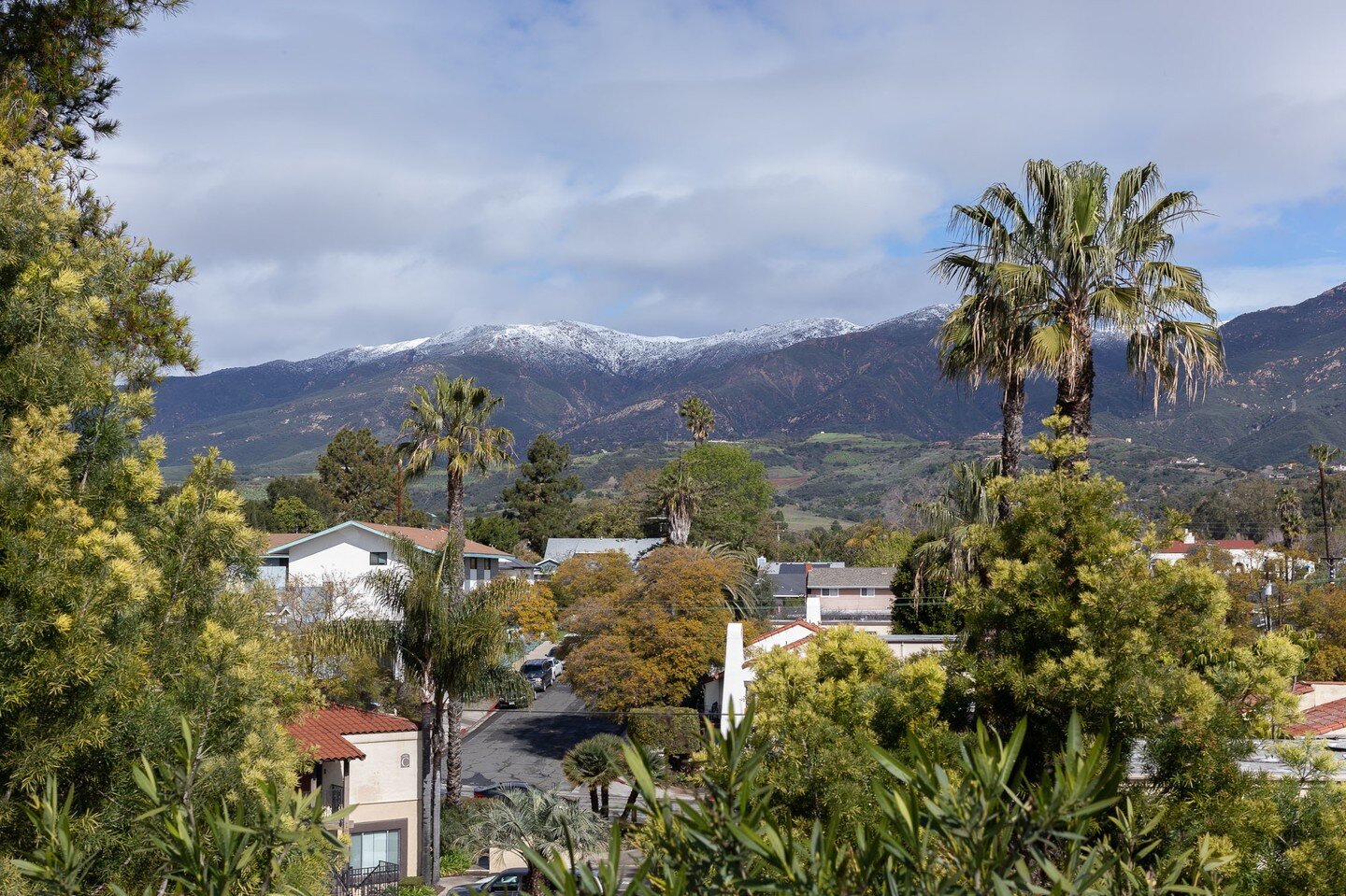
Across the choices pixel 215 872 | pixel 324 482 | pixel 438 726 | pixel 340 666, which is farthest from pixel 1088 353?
pixel 324 482

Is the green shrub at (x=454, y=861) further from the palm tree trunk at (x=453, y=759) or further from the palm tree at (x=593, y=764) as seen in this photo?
the palm tree at (x=593, y=764)

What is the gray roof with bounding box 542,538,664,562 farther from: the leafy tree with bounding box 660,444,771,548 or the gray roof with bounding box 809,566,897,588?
the gray roof with bounding box 809,566,897,588

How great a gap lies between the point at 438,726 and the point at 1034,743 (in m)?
17.2

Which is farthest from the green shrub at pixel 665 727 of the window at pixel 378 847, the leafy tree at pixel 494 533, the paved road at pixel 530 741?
the leafy tree at pixel 494 533

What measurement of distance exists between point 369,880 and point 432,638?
5422mm

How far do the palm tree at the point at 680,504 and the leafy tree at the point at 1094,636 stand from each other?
45.4 meters

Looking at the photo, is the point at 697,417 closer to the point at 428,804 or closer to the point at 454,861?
the point at 454,861

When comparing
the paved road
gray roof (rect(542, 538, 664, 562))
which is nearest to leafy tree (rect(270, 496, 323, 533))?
gray roof (rect(542, 538, 664, 562))

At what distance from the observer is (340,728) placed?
2453cm

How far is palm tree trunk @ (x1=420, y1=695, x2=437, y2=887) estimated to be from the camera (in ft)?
77.7

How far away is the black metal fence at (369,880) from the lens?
1973cm

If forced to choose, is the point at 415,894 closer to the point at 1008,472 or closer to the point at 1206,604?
the point at 1008,472

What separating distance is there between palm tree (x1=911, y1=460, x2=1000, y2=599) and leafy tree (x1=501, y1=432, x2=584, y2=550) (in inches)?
2229

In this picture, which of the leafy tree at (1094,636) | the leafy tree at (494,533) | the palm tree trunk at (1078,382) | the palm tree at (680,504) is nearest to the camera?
the leafy tree at (1094,636)
